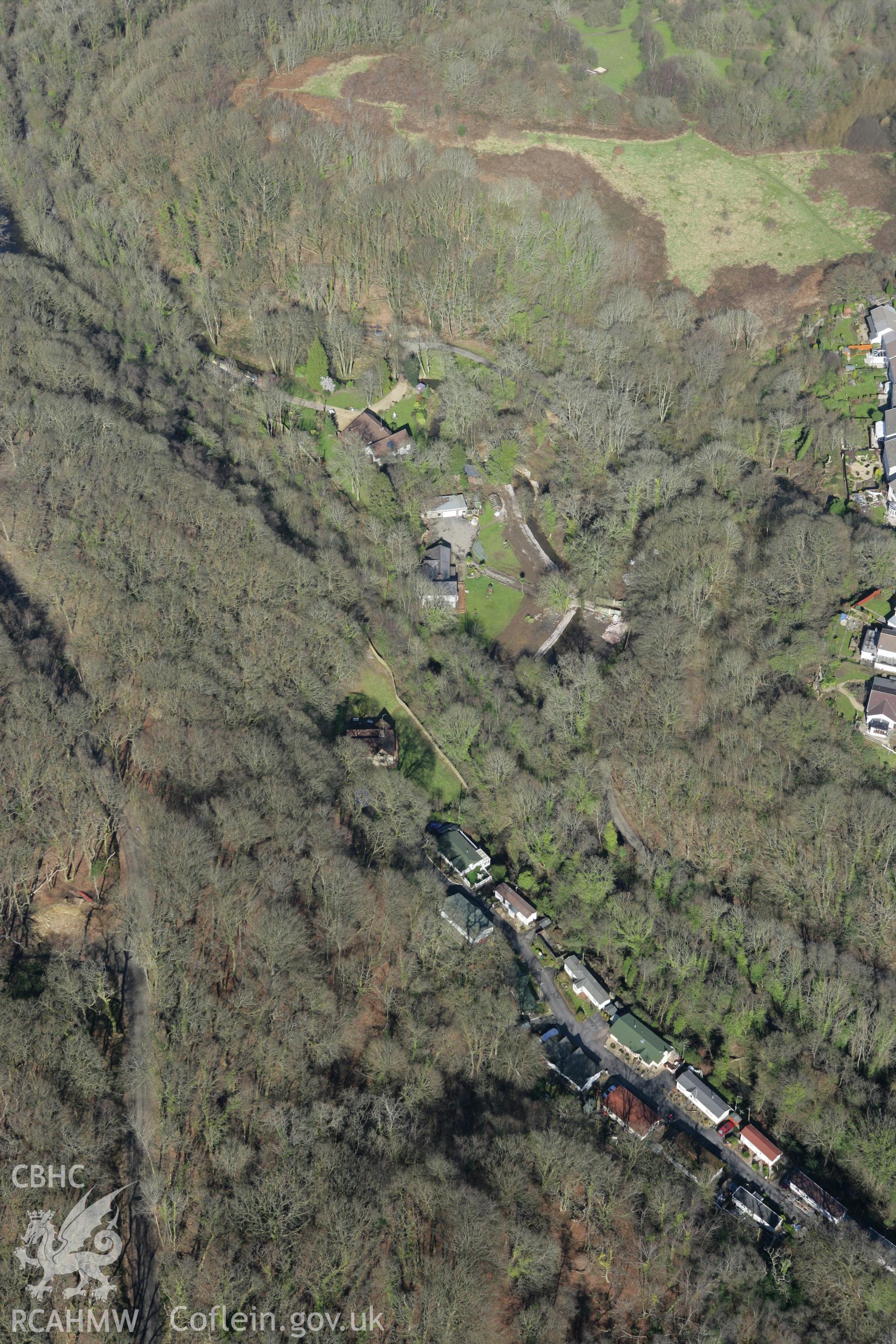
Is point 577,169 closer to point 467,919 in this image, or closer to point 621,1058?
point 467,919

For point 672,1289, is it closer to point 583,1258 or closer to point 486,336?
point 583,1258

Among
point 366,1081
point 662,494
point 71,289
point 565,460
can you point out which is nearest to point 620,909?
point 366,1081

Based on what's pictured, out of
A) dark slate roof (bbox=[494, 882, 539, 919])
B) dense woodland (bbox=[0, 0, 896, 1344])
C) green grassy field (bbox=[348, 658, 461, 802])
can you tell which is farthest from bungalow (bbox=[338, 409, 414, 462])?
dark slate roof (bbox=[494, 882, 539, 919])

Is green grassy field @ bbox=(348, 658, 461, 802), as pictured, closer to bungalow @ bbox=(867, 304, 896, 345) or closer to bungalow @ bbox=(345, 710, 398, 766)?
bungalow @ bbox=(345, 710, 398, 766)

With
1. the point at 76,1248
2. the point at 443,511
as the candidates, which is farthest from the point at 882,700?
the point at 76,1248

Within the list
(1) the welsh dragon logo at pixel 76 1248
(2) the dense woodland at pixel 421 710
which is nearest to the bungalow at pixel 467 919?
(2) the dense woodland at pixel 421 710

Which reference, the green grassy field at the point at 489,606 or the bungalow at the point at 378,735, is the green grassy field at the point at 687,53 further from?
the bungalow at the point at 378,735
